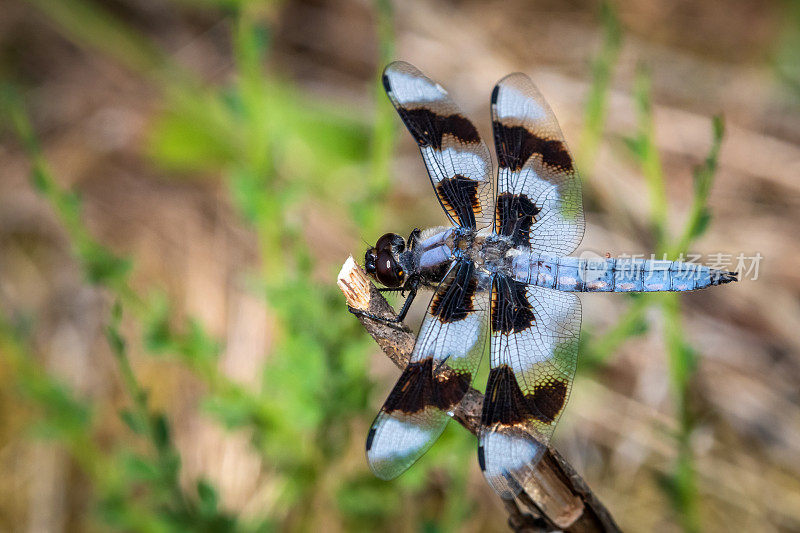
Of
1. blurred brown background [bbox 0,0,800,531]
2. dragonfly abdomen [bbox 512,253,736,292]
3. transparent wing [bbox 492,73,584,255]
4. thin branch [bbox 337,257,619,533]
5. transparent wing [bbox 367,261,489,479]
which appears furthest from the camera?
blurred brown background [bbox 0,0,800,531]

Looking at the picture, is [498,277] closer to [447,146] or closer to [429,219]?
[447,146]

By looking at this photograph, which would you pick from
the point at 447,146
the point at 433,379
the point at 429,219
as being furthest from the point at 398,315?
the point at 429,219

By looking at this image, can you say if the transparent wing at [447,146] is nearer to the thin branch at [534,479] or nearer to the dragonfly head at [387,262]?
the dragonfly head at [387,262]

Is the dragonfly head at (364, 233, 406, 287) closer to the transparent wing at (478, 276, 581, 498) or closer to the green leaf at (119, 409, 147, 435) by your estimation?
the transparent wing at (478, 276, 581, 498)

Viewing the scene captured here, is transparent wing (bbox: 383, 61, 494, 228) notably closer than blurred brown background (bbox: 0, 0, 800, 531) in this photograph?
Yes

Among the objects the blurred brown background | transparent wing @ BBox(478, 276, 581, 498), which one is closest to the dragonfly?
transparent wing @ BBox(478, 276, 581, 498)

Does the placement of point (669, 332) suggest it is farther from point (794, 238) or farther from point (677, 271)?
point (794, 238)

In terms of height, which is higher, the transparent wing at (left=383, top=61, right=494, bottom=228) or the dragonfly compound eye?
the transparent wing at (left=383, top=61, right=494, bottom=228)
